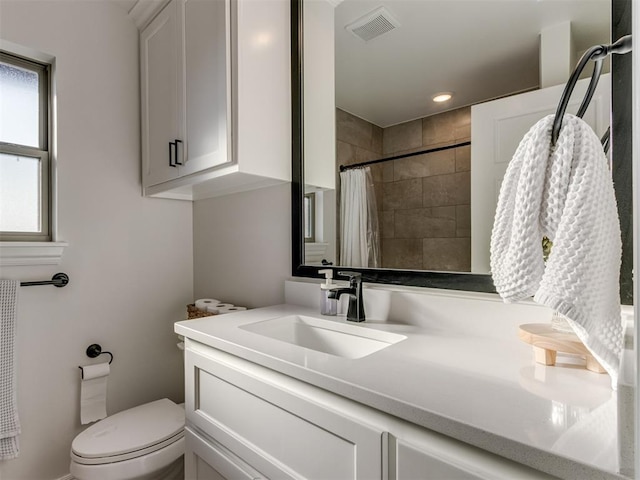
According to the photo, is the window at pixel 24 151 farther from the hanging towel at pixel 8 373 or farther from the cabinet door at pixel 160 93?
the cabinet door at pixel 160 93

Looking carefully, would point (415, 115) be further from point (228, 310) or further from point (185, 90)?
point (228, 310)

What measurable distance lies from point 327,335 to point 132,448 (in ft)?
2.78

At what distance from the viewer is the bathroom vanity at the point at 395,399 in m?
0.48

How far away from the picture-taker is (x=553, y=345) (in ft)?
2.27

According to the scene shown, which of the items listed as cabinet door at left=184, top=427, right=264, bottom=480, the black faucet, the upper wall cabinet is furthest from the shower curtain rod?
cabinet door at left=184, top=427, right=264, bottom=480

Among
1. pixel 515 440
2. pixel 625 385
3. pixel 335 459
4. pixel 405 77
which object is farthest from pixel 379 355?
pixel 405 77

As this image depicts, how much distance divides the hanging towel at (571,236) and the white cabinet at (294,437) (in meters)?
0.23

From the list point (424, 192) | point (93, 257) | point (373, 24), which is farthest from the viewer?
point (93, 257)

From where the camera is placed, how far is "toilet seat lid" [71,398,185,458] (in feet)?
4.10

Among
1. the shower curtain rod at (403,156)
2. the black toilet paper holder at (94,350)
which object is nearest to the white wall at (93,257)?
the black toilet paper holder at (94,350)

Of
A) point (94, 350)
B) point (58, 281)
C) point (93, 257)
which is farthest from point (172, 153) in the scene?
point (94, 350)

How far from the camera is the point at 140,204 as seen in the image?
183 cm

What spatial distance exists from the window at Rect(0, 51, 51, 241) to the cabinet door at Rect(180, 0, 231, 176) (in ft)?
2.36

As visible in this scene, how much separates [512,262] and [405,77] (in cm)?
82
